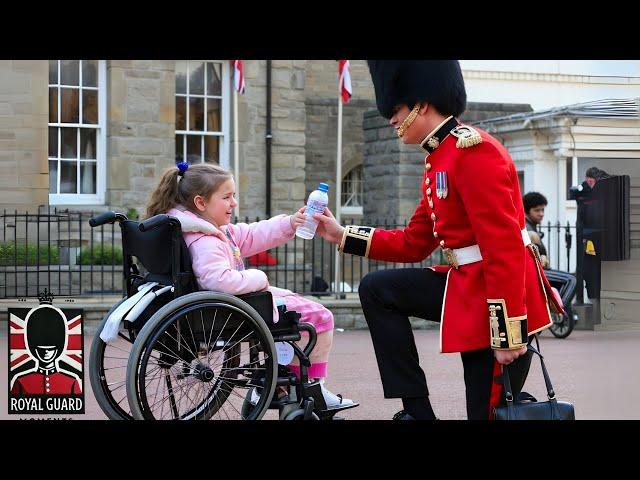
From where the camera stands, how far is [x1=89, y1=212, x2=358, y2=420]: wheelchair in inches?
176

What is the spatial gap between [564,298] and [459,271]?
19.9 ft

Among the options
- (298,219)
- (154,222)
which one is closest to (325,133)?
(298,219)

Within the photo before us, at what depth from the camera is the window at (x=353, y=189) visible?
2102 centimetres

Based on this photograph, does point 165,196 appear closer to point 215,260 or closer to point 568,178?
point 215,260

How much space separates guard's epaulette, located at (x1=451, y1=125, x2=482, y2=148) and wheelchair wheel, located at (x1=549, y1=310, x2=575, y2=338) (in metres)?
6.24

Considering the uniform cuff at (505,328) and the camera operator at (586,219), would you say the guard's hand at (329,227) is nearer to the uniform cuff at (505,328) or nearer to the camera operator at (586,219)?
the uniform cuff at (505,328)

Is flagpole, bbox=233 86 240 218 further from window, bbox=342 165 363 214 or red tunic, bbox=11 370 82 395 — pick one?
red tunic, bbox=11 370 82 395

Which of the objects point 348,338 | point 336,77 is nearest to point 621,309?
point 348,338

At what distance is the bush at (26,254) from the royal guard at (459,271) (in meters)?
2.77

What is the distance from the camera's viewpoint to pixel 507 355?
427 cm

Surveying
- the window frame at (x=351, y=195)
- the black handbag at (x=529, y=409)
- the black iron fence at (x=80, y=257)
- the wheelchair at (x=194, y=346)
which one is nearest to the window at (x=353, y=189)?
the window frame at (x=351, y=195)

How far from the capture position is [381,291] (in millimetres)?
4520

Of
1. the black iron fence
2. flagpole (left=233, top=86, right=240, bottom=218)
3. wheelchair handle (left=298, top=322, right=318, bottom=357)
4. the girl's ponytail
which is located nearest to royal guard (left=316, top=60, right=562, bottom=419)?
wheelchair handle (left=298, top=322, right=318, bottom=357)
